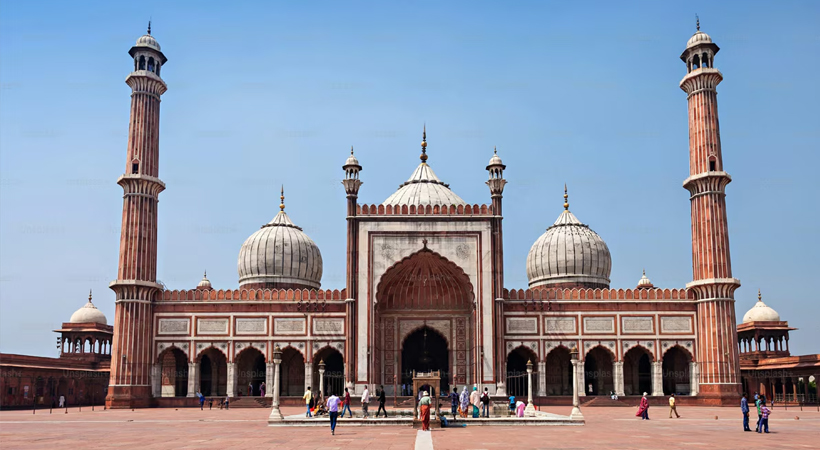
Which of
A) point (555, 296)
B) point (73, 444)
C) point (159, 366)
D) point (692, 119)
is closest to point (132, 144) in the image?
point (159, 366)

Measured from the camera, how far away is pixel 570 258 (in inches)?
1692

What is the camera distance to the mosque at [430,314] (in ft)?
115

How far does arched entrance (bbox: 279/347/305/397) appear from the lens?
38188 millimetres

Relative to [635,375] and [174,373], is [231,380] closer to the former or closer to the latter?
[174,373]

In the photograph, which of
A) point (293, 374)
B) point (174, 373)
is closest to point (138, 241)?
point (174, 373)

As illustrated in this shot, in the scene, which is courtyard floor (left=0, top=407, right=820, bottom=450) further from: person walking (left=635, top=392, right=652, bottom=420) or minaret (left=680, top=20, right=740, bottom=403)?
minaret (left=680, top=20, right=740, bottom=403)

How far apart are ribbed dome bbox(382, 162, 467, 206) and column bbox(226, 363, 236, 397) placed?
11220mm

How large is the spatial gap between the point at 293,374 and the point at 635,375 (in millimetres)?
16802

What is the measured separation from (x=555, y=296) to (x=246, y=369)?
1543 centimetres

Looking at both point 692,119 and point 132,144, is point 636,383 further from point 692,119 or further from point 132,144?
point 132,144

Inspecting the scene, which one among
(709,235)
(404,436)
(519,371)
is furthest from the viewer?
(519,371)

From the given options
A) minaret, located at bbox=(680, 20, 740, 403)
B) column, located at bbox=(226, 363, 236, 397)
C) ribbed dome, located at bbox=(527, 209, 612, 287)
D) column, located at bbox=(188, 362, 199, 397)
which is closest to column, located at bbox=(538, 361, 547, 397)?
minaret, located at bbox=(680, 20, 740, 403)

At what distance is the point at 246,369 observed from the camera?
3856 cm

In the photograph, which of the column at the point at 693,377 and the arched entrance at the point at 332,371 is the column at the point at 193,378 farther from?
the column at the point at 693,377
